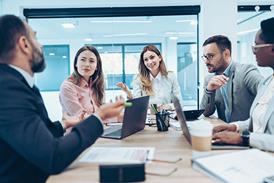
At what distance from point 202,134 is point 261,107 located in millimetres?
736

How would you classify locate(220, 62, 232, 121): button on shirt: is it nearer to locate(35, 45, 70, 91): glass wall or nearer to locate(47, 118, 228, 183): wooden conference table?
locate(47, 118, 228, 183): wooden conference table

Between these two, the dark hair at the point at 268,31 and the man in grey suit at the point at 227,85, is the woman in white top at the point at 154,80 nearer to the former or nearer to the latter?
the man in grey suit at the point at 227,85

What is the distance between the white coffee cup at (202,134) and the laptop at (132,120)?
40cm

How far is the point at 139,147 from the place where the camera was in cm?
139

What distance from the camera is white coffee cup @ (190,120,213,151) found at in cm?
121

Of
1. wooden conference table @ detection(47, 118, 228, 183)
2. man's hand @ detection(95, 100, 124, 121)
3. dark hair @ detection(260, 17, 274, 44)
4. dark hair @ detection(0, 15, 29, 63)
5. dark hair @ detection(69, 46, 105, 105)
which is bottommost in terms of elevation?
wooden conference table @ detection(47, 118, 228, 183)

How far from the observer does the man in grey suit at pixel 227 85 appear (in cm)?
235

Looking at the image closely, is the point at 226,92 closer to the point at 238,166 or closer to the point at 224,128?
the point at 224,128

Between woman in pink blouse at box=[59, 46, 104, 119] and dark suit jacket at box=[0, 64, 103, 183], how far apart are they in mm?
1210

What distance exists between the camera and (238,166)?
103 centimetres

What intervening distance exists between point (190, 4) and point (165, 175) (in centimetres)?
353

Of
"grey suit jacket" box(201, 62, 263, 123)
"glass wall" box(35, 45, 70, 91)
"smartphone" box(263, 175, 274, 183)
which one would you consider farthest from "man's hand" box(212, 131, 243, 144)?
"glass wall" box(35, 45, 70, 91)

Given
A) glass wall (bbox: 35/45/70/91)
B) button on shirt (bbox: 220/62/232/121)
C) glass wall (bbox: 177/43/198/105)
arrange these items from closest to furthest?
button on shirt (bbox: 220/62/232/121) → glass wall (bbox: 177/43/198/105) → glass wall (bbox: 35/45/70/91)

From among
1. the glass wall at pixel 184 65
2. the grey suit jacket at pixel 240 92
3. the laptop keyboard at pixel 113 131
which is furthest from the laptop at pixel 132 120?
the glass wall at pixel 184 65
